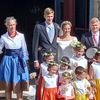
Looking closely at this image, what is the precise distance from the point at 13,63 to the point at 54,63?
2.46 feet

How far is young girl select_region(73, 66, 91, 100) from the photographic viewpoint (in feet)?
25.2

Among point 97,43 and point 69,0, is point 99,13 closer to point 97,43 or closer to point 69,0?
point 69,0

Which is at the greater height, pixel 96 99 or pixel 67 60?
pixel 67 60

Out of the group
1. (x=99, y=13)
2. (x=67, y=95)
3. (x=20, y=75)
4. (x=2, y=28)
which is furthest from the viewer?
(x=2, y=28)

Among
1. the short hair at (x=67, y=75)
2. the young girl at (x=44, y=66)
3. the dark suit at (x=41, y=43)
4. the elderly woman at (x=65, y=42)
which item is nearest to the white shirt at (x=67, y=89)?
the short hair at (x=67, y=75)

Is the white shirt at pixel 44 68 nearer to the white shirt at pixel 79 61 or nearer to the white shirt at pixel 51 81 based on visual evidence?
the white shirt at pixel 51 81

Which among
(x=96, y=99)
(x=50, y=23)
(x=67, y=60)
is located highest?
(x=50, y=23)

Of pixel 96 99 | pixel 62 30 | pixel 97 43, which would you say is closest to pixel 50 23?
pixel 62 30

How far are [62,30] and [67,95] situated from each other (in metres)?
0.92

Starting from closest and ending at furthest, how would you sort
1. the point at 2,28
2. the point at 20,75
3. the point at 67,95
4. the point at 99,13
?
the point at 67,95 → the point at 20,75 → the point at 99,13 → the point at 2,28

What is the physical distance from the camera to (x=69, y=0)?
9.78 m

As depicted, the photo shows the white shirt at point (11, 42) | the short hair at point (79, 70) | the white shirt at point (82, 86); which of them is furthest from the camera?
the white shirt at point (11, 42)

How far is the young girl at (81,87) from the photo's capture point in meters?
7.70

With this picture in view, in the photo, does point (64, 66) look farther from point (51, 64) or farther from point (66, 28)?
point (66, 28)
